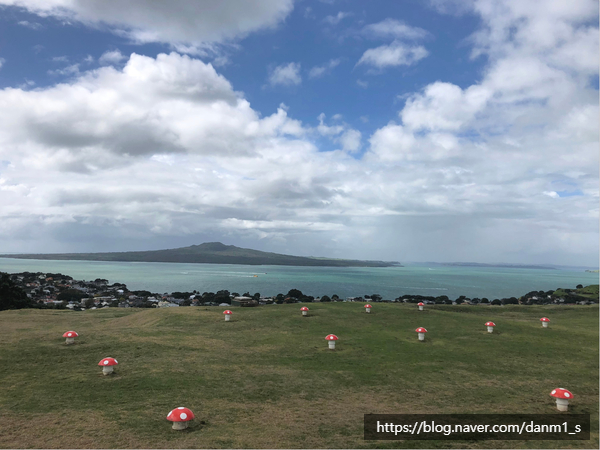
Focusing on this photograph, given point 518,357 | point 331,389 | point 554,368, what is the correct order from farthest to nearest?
1. point 518,357
2. point 554,368
3. point 331,389

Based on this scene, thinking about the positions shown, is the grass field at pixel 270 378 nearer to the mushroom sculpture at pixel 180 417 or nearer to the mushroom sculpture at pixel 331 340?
the mushroom sculpture at pixel 180 417

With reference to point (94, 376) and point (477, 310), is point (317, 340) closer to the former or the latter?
point (94, 376)

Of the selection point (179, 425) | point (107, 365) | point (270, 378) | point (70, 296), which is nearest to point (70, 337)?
point (107, 365)

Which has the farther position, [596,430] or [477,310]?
[477,310]

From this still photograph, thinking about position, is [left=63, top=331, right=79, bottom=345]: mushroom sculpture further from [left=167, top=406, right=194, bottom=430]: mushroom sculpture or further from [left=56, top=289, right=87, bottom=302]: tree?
[left=56, top=289, right=87, bottom=302]: tree

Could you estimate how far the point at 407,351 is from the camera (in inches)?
762

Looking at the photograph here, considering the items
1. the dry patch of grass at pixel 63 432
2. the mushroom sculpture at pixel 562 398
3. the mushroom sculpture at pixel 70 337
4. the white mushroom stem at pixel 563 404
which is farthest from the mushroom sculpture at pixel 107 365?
the white mushroom stem at pixel 563 404

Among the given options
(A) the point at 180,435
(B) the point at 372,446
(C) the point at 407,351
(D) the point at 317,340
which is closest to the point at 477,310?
(C) the point at 407,351

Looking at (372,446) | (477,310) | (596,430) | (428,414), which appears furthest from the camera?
(477,310)

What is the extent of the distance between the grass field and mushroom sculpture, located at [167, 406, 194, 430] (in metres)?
0.32

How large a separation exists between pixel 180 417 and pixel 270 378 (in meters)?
5.54

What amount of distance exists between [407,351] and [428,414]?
7556 millimetres

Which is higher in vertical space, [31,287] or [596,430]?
[596,430]

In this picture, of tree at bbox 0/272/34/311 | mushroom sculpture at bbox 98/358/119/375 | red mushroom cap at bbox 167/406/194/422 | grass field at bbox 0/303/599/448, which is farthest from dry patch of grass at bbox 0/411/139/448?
tree at bbox 0/272/34/311
